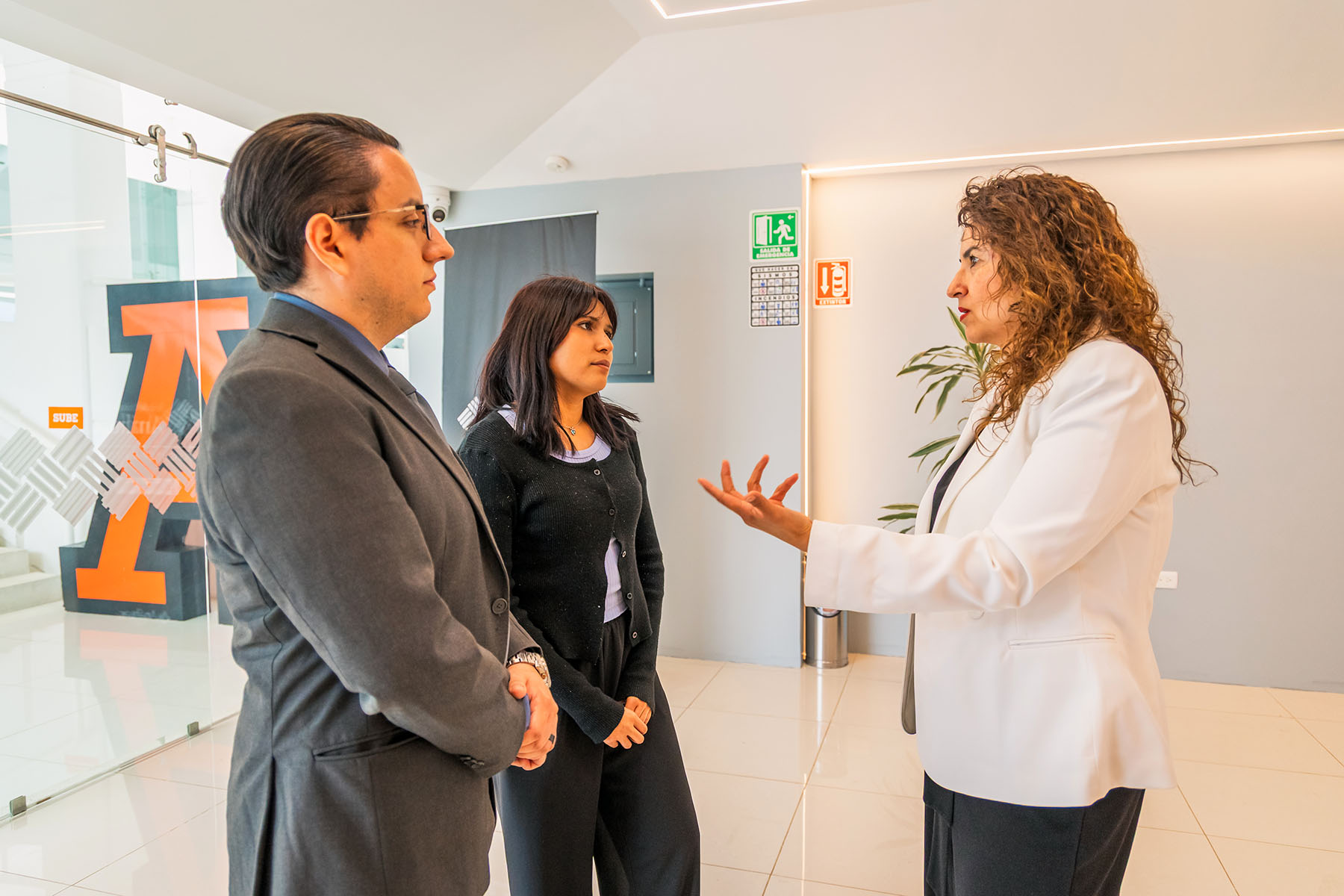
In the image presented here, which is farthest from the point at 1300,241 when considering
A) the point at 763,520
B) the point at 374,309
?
the point at 374,309

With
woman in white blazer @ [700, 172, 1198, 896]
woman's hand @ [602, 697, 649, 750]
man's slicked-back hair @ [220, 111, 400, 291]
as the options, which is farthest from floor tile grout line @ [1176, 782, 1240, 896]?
man's slicked-back hair @ [220, 111, 400, 291]

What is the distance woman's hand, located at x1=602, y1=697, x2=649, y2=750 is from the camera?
5.65 ft

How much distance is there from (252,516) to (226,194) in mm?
455

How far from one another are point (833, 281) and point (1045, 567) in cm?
359

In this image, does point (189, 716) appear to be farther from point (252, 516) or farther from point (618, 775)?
point (252, 516)

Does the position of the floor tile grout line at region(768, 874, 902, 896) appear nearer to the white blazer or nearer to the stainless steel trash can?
the white blazer

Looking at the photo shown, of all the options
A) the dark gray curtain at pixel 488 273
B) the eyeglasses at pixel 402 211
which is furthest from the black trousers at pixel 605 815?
the dark gray curtain at pixel 488 273

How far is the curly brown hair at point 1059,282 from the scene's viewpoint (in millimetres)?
1326

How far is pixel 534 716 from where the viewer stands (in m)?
1.17

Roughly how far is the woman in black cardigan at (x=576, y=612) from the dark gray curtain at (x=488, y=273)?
2.64 metres

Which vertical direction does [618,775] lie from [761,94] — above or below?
below

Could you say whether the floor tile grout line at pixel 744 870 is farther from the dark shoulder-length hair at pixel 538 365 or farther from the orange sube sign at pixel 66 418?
→ the orange sube sign at pixel 66 418

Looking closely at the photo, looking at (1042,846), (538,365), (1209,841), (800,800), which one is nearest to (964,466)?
(1042,846)

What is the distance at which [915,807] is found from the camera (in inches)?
116
